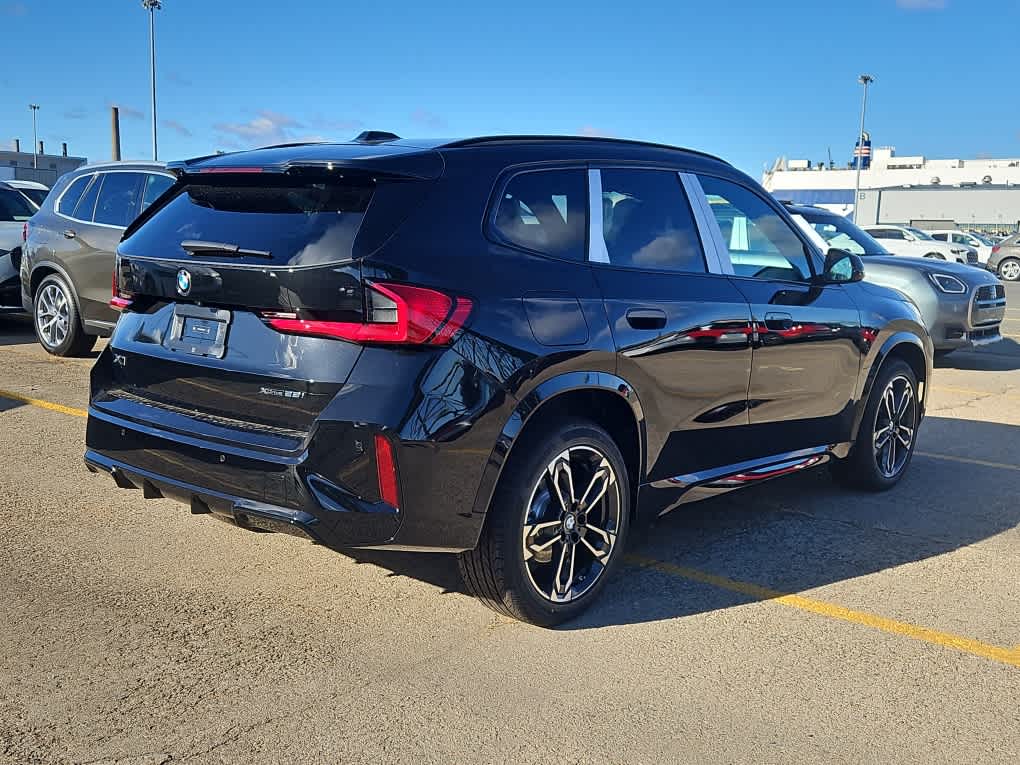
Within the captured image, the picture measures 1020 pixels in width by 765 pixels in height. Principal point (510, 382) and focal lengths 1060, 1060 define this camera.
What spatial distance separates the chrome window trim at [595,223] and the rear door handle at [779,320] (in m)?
1.09

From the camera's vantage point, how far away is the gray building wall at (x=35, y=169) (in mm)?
39909

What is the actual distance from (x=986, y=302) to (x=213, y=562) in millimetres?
10264

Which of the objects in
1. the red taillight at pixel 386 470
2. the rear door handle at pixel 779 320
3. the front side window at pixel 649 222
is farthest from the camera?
the rear door handle at pixel 779 320

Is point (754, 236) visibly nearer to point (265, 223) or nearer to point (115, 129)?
point (265, 223)

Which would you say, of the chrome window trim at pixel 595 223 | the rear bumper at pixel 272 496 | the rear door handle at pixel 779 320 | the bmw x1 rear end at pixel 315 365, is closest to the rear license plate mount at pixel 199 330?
the bmw x1 rear end at pixel 315 365

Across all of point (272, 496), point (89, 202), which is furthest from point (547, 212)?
point (89, 202)

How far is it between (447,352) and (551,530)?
0.87m

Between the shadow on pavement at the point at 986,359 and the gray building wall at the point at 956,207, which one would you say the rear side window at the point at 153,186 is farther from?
the gray building wall at the point at 956,207

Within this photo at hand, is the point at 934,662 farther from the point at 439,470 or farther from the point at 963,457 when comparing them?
the point at 963,457

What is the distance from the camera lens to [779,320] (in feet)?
16.3

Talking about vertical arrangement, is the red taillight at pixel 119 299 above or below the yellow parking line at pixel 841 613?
above

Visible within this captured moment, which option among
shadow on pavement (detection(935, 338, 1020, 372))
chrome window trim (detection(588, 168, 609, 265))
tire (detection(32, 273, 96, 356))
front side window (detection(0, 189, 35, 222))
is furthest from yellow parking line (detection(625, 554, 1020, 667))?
front side window (detection(0, 189, 35, 222))

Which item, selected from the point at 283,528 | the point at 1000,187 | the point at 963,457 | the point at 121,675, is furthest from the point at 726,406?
the point at 1000,187

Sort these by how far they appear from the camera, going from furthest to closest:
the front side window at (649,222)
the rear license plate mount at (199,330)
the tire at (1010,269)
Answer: the tire at (1010,269)
the front side window at (649,222)
the rear license plate mount at (199,330)
